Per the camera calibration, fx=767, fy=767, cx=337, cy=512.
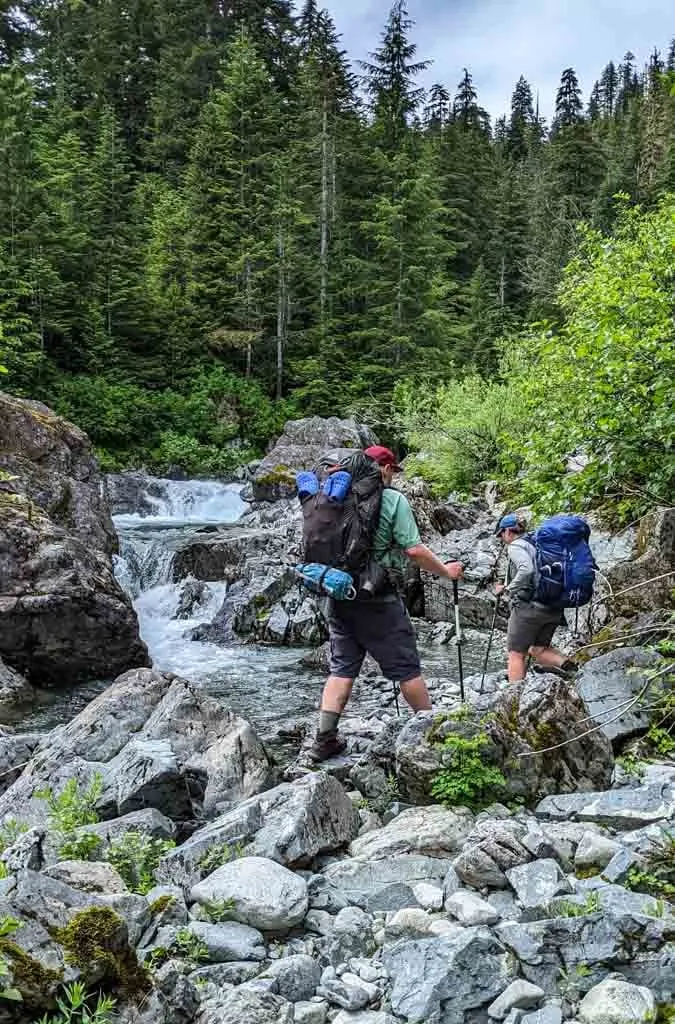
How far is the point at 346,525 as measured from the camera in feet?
17.3

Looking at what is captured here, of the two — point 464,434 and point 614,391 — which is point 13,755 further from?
point 464,434

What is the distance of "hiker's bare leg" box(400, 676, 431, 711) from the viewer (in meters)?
5.64

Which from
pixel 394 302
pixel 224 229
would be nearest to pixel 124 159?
pixel 224 229

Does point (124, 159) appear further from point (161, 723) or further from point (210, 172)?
point (161, 723)

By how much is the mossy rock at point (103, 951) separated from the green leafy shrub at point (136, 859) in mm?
1067

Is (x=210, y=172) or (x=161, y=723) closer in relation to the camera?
(x=161, y=723)

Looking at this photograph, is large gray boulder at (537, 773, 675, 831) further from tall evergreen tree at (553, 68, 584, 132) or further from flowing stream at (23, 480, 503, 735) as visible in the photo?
tall evergreen tree at (553, 68, 584, 132)

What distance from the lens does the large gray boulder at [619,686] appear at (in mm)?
5766

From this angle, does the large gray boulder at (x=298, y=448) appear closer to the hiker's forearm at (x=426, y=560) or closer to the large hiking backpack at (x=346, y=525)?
the hiker's forearm at (x=426, y=560)

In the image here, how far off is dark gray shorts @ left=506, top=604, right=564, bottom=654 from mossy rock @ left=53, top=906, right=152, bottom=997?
4.62m

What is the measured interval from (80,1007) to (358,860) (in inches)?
70.1

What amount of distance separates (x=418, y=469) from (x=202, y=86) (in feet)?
137

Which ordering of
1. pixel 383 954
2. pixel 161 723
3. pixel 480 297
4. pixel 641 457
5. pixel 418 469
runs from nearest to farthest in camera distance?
pixel 383 954 → pixel 161 723 → pixel 641 457 → pixel 418 469 → pixel 480 297

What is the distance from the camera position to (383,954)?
3.33m
